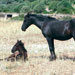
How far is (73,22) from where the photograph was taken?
9203 mm

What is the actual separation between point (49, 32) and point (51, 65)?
1535mm

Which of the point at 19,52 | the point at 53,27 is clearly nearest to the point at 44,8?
the point at 53,27

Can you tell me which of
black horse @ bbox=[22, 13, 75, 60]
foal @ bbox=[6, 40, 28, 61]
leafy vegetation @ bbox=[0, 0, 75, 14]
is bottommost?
foal @ bbox=[6, 40, 28, 61]

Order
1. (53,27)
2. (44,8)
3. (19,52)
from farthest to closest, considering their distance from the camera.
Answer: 1. (44,8)
2. (53,27)
3. (19,52)

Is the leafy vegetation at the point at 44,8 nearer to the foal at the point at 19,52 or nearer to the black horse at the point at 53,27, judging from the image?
the black horse at the point at 53,27

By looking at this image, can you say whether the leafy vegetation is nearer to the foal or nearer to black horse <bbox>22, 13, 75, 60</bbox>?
black horse <bbox>22, 13, 75, 60</bbox>

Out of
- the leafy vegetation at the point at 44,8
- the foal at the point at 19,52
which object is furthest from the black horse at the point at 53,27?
the leafy vegetation at the point at 44,8

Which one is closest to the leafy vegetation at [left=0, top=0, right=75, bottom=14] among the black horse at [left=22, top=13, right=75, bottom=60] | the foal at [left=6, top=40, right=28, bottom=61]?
the black horse at [left=22, top=13, right=75, bottom=60]

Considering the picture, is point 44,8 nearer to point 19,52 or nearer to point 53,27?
point 53,27

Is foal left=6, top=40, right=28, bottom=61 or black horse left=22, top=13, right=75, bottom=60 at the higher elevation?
black horse left=22, top=13, right=75, bottom=60

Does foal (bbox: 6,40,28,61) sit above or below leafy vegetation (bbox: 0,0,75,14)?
below

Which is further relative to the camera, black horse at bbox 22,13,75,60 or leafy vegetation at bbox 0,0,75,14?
leafy vegetation at bbox 0,0,75,14

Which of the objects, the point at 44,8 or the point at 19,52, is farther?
the point at 44,8

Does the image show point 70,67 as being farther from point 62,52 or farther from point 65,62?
point 62,52
